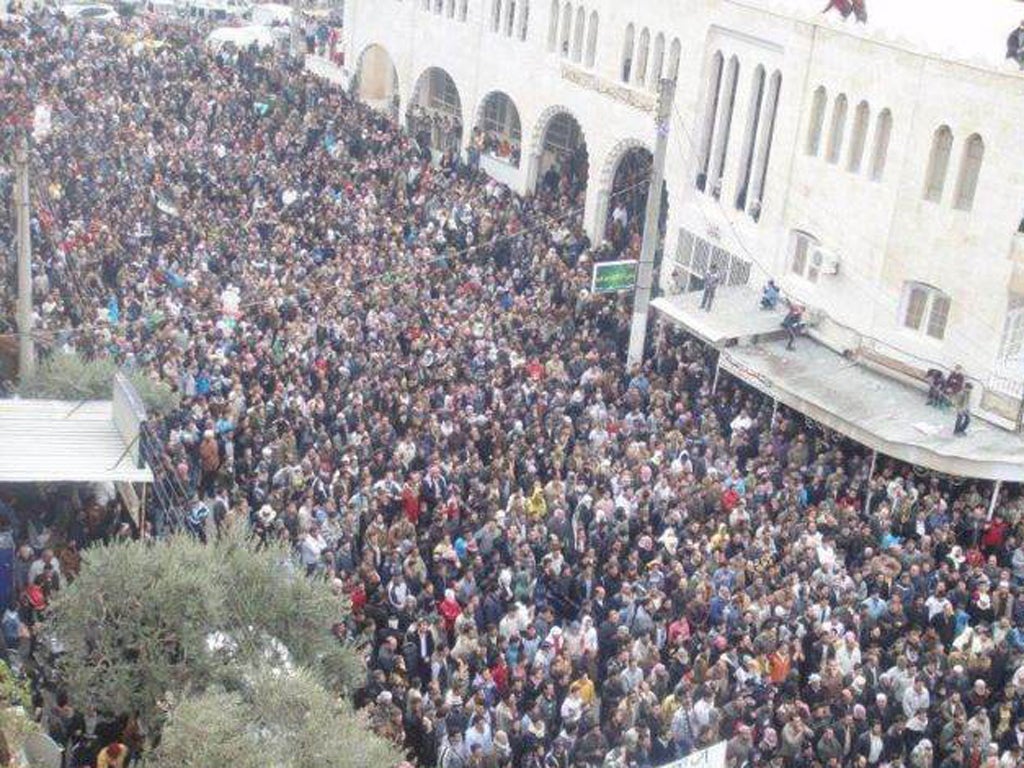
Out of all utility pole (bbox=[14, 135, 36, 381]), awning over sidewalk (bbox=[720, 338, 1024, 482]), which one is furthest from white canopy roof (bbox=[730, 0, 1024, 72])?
utility pole (bbox=[14, 135, 36, 381])

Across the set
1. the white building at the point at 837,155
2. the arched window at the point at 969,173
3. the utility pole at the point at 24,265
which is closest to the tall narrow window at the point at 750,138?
the white building at the point at 837,155

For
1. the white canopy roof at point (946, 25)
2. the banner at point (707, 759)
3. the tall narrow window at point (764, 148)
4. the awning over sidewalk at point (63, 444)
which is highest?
the white canopy roof at point (946, 25)

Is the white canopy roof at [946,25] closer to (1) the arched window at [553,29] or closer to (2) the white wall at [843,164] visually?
(2) the white wall at [843,164]

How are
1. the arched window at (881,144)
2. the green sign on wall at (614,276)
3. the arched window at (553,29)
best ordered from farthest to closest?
the arched window at (553,29), the green sign on wall at (614,276), the arched window at (881,144)

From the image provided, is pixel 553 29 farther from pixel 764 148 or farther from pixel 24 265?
pixel 24 265

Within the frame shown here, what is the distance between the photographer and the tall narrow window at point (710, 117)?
29020mm

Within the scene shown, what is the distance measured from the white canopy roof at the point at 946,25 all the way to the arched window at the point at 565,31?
30.7ft

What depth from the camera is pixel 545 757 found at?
1510 cm

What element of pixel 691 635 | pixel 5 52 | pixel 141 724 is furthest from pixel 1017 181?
pixel 5 52

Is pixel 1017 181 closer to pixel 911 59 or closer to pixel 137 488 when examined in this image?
pixel 911 59

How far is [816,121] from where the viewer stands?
2628cm

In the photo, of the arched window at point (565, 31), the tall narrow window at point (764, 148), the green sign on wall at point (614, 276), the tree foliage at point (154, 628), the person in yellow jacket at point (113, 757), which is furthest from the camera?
the arched window at point (565, 31)

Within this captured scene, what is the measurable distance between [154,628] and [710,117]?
18.6 metres

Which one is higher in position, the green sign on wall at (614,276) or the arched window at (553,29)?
the arched window at (553,29)
